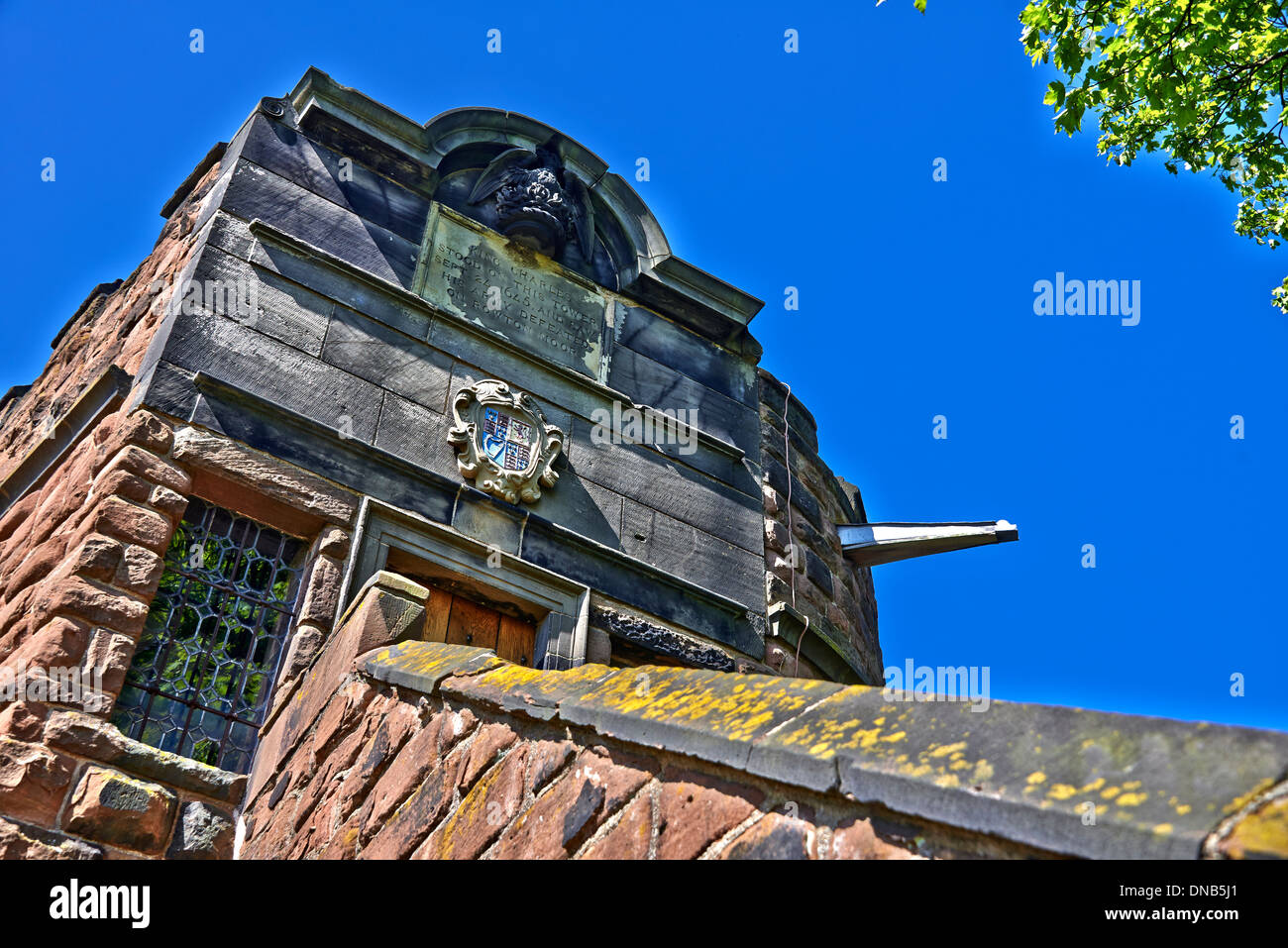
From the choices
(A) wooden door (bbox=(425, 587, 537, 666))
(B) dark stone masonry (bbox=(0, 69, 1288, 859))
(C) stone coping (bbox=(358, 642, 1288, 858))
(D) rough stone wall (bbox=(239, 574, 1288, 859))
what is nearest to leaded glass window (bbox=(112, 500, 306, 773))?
(B) dark stone masonry (bbox=(0, 69, 1288, 859))

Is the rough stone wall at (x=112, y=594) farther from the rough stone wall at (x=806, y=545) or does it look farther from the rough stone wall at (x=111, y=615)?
the rough stone wall at (x=806, y=545)

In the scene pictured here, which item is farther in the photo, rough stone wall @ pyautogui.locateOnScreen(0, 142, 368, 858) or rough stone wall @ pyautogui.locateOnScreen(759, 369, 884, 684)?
rough stone wall @ pyautogui.locateOnScreen(759, 369, 884, 684)

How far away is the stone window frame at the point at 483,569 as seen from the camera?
19.8 feet

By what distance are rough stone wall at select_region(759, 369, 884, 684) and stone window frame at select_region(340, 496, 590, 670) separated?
1424 mm

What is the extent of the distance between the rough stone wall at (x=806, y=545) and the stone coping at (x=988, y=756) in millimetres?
5034

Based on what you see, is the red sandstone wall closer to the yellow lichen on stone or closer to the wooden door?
the yellow lichen on stone

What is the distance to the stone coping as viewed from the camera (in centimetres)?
149

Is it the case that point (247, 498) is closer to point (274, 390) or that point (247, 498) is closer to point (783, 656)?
point (274, 390)

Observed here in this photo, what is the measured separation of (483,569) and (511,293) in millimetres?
2020

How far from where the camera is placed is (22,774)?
4.30m

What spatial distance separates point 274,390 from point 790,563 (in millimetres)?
3520

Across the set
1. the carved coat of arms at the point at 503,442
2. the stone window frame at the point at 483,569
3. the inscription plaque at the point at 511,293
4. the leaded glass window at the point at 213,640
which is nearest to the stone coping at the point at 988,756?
the leaded glass window at the point at 213,640

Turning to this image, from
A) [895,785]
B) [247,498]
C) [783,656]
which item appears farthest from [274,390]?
[895,785]
